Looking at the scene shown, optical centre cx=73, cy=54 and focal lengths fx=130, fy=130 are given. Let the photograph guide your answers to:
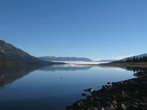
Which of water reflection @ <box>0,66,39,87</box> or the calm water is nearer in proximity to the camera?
the calm water

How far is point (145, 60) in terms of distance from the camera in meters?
160

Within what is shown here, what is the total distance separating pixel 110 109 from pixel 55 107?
A: 7383 millimetres

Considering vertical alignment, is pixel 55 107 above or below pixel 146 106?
below

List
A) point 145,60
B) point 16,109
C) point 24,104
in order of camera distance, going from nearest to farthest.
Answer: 1. point 16,109
2. point 24,104
3. point 145,60

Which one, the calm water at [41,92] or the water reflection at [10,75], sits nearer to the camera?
the calm water at [41,92]

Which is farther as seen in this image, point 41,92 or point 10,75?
point 10,75

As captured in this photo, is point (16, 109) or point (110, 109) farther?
point (16, 109)

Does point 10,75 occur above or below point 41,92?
below

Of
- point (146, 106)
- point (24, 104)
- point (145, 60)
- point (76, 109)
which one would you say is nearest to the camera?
point (146, 106)

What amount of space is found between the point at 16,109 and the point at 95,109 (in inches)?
386

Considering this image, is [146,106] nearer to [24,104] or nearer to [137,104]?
[137,104]

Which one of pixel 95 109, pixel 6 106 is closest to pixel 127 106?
pixel 95 109

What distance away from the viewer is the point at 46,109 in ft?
53.7

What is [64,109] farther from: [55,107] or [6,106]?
[6,106]
